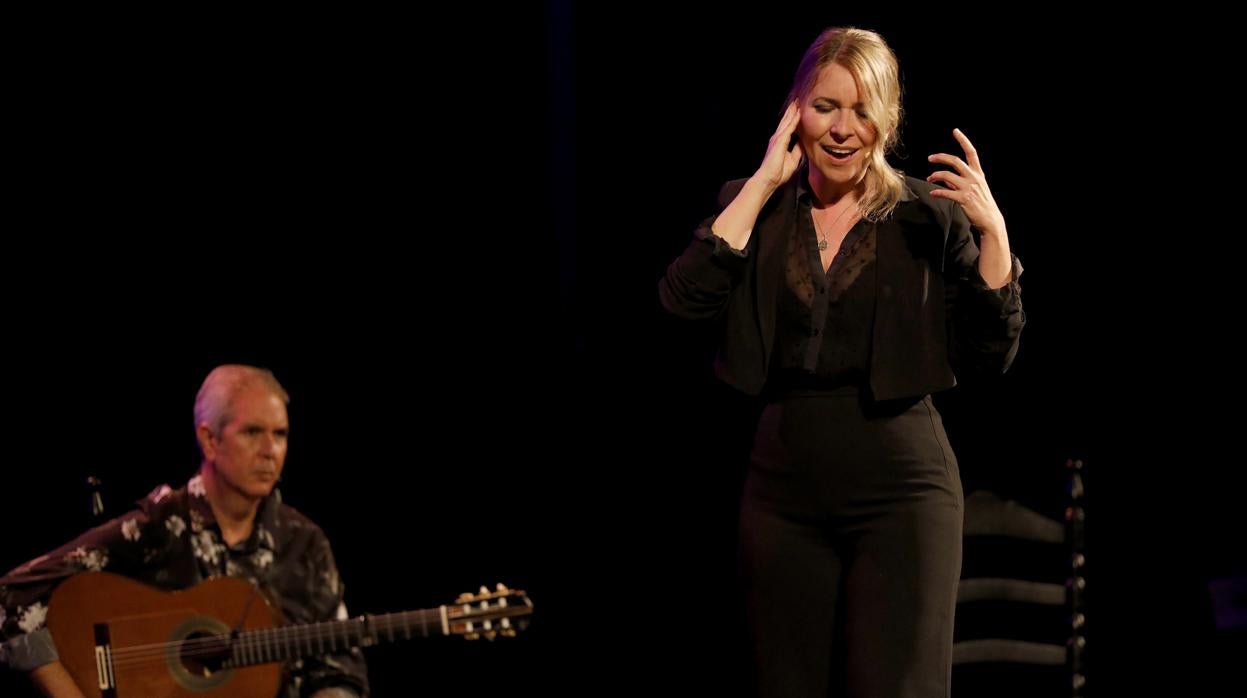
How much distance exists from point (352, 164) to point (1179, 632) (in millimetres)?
3032

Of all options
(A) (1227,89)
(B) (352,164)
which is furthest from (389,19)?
(A) (1227,89)

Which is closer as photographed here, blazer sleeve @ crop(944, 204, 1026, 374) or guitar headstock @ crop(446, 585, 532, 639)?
blazer sleeve @ crop(944, 204, 1026, 374)

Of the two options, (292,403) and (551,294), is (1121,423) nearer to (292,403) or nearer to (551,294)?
(551,294)

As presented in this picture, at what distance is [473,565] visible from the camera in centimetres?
413

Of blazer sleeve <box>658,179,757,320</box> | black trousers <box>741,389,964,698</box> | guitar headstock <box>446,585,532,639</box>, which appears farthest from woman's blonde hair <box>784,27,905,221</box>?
guitar headstock <box>446,585,532,639</box>

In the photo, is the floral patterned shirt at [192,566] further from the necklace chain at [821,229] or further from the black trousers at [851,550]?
the necklace chain at [821,229]

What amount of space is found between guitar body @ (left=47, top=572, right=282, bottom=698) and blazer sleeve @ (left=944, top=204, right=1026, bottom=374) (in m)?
1.97

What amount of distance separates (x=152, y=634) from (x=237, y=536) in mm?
354

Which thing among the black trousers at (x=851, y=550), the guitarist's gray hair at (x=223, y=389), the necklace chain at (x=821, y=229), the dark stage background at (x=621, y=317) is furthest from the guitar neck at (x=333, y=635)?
the necklace chain at (x=821, y=229)

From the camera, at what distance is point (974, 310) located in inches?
88.4

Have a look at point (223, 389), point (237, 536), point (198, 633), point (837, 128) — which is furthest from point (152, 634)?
point (837, 128)

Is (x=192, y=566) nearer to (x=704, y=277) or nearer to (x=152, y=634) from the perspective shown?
(x=152, y=634)

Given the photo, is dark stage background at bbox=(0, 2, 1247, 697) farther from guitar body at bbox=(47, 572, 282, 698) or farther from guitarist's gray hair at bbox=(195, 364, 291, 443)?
guitar body at bbox=(47, 572, 282, 698)

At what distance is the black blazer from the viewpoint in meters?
2.22
